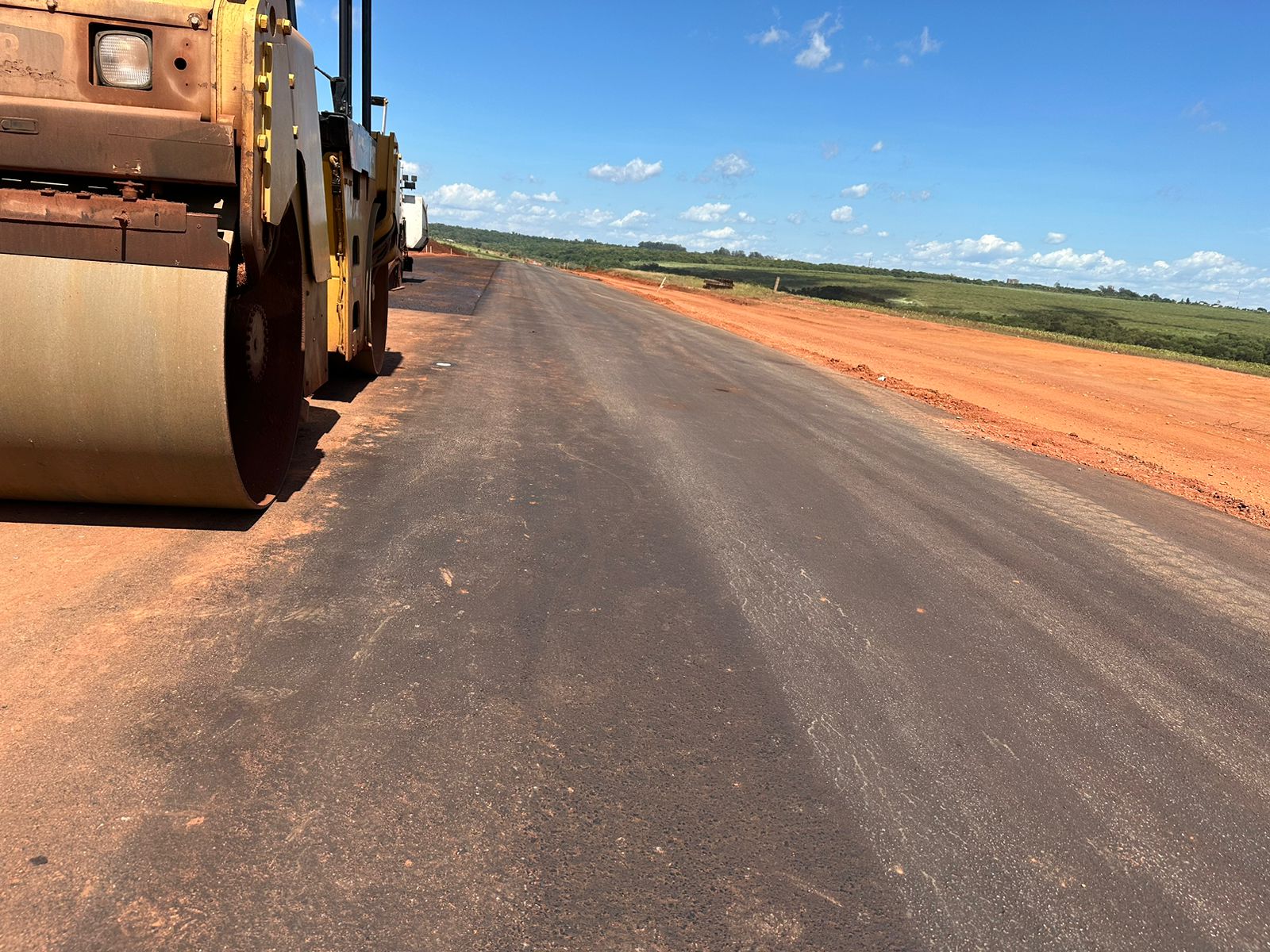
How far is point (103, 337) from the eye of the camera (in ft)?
13.3

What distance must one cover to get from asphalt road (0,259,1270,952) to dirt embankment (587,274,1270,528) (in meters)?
4.86

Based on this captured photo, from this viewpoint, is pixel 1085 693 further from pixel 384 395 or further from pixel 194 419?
pixel 384 395

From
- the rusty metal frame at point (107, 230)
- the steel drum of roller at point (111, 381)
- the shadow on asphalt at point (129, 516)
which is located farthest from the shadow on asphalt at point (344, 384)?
the rusty metal frame at point (107, 230)

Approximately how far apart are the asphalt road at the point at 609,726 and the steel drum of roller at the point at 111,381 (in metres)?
0.36

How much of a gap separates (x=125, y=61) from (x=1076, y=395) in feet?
62.0

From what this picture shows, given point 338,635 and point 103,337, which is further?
point 103,337

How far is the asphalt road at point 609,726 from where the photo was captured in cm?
241

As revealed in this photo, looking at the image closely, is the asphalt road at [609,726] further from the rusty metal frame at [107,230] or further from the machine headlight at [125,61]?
the machine headlight at [125,61]

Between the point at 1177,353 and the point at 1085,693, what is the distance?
126 feet

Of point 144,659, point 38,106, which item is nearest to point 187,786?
point 144,659

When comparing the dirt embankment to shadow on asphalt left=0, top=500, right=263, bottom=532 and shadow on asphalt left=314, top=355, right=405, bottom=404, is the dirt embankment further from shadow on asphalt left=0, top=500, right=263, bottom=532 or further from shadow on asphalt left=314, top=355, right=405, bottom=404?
shadow on asphalt left=0, top=500, right=263, bottom=532

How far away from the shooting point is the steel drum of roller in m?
3.96

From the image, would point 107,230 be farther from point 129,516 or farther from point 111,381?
point 129,516

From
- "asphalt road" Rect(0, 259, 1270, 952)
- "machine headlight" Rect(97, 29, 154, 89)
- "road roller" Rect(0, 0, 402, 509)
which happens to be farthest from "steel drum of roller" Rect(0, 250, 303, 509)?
"machine headlight" Rect(97, 29, 154, 89)
